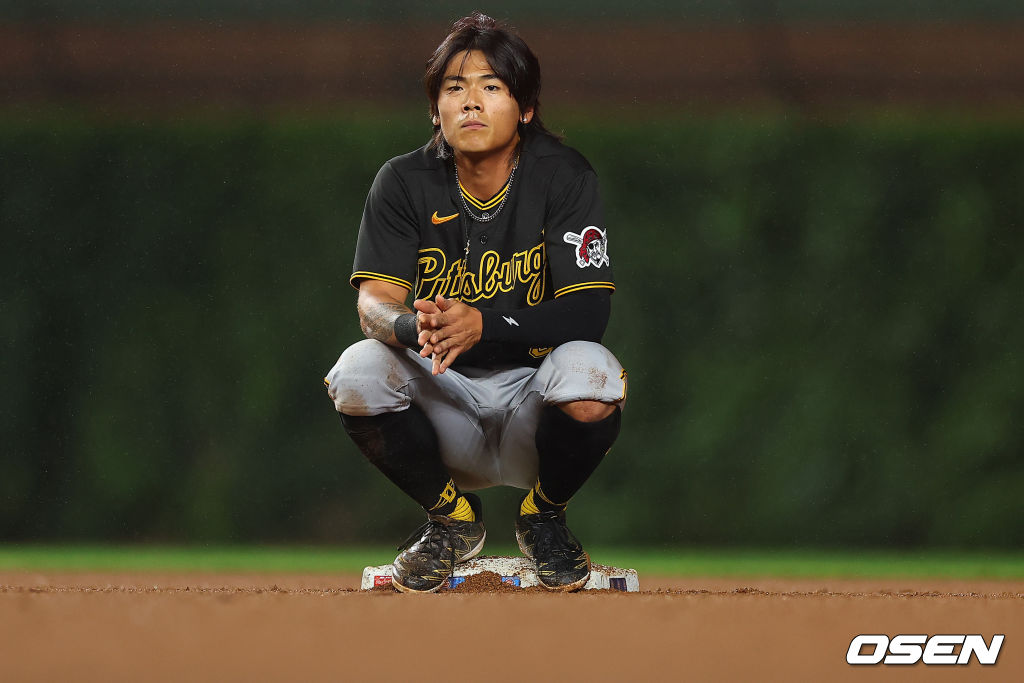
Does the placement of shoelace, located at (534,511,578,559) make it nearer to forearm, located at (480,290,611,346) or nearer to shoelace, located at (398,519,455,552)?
shoelace, located at (398,519,455,552)

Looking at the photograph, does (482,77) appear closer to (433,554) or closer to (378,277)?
(378,277)

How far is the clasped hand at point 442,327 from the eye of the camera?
2305 millimetres

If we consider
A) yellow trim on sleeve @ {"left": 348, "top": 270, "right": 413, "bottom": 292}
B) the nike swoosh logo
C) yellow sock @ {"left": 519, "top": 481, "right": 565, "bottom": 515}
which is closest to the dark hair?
the nike swoosh logo

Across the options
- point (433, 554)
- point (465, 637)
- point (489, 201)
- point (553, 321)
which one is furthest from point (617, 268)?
point (465, 637)

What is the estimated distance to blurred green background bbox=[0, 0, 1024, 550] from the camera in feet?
15.3

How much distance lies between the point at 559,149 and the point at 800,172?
238 cm

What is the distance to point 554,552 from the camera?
2.59 meters

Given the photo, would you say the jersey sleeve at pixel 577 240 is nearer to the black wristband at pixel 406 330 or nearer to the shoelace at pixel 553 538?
the black wristband at pixel 406 330

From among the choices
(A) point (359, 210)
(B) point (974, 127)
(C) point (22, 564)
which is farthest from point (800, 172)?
(C) point (22, 564)

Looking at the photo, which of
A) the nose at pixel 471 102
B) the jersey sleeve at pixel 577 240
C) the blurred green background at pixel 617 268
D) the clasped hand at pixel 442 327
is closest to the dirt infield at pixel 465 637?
the clasped hand at pixel 442 327

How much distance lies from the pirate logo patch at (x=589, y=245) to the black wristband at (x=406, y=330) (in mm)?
420

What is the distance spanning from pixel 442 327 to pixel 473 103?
573 mm

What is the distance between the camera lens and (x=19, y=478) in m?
4.72

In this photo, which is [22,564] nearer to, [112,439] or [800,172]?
[112,439]
